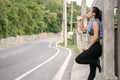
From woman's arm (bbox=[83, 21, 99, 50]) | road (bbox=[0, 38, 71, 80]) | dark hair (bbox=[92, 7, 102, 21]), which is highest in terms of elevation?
dark hair (bbox=[92, 7, 102, 21])

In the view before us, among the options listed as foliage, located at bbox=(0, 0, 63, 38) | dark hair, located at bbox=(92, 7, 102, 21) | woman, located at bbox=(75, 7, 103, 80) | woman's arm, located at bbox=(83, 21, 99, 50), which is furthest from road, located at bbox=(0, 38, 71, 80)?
foliage, located at bbox=(0, 0, 63, 38)

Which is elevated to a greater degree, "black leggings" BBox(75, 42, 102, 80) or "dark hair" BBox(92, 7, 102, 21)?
"dark hair" BBox(92, 7, 102, 21)

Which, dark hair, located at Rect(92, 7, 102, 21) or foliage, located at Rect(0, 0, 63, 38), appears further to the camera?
foliage, located at Rect(0, 0, 63, 38)

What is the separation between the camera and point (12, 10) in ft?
188

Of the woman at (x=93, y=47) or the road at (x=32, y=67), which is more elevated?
the woman at (x=93, y=47)

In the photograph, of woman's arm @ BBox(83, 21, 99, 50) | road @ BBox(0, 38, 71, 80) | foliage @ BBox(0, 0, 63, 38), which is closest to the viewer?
woman's arm @ BBox(83, 21, 99, 50)

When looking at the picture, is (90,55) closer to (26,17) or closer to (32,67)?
(32,67)

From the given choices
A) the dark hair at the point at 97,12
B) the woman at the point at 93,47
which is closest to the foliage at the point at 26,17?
the dark hair at the point at 97,12

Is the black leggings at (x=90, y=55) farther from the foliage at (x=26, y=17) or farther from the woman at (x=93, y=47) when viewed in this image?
the foliage at (x=26, y=17)

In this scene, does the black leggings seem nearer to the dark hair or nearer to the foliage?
the dark hair

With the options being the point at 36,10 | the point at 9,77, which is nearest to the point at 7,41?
the point at 36,10

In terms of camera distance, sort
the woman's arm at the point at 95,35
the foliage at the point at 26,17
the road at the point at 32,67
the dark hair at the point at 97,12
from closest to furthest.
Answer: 1. the woman's arm at the point at 95,35
2. the dark hair at the point at 97,12
3. the road at the point at 32,67
4. the foliage at the point at 26,17

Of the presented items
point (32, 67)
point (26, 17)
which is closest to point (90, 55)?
point (32, 67)

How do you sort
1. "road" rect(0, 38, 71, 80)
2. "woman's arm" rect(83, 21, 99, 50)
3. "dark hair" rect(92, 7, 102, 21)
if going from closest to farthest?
"woman's arm" rect(83, 21, 99, 50) → "dark hair" rect(92, 7, 102, 21) → "road" rect(0, 38, 71, 80)
